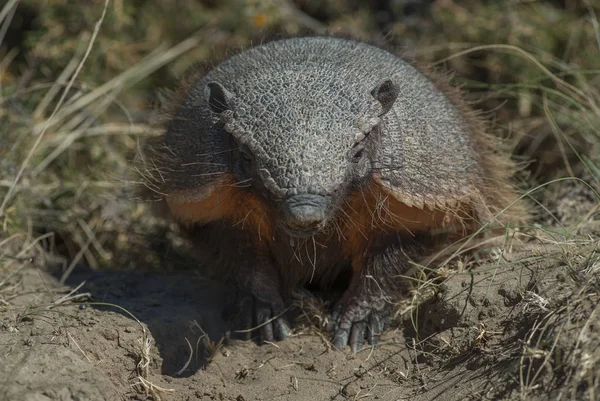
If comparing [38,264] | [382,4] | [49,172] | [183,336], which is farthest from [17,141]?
[382,4]

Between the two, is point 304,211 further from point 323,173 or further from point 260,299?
point 260,299

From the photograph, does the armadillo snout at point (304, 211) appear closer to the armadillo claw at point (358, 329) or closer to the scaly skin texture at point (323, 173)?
the scaly skin texture at point (323, 173)

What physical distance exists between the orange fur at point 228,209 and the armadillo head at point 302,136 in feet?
0.72

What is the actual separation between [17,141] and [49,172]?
2.00 ft

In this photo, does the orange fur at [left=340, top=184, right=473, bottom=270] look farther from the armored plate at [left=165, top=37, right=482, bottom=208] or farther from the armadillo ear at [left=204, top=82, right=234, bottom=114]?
the armadillo ear at [left=204, top=82, right=234, bottom=114]

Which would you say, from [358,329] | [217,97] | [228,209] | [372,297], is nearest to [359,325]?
[358,329]

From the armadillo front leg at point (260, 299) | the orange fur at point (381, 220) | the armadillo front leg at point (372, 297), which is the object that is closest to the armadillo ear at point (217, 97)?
the orange fur at point (381, 220)

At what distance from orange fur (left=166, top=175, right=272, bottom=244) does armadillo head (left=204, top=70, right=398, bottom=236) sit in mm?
221

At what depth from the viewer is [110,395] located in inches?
159

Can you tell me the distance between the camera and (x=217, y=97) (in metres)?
4.55

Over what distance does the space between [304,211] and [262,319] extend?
4.86 feet

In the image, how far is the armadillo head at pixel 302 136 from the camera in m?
3.96

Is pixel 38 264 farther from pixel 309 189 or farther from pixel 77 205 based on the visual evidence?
pixel 309 189

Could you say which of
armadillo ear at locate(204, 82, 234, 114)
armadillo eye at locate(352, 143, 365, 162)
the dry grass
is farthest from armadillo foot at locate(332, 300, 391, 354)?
armadillo ear at locate(204, 82, 234, 114)
